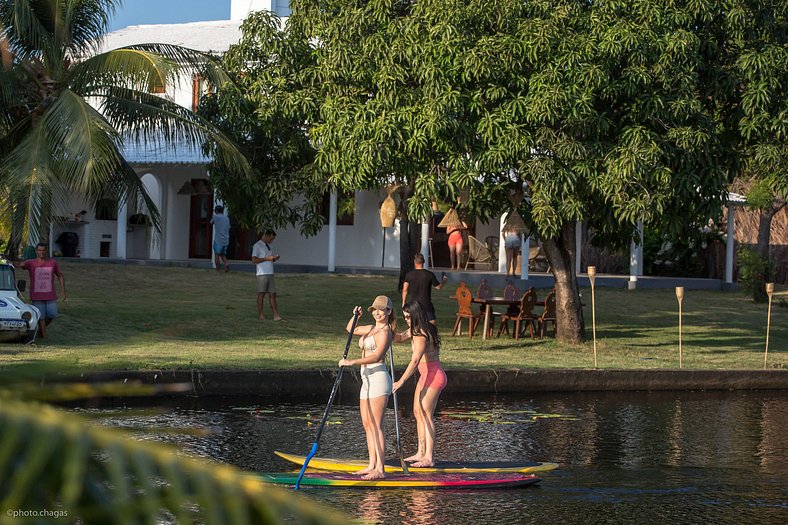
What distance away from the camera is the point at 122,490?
64 centimetres

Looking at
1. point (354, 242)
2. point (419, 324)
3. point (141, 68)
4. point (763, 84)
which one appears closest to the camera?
point (419, 324)

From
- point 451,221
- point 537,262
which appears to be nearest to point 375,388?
point 451,221

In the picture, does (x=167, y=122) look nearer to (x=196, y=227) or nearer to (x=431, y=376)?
(x=431, y=376)

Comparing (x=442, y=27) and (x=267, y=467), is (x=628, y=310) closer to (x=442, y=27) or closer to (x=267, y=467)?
(x=442, y=27)

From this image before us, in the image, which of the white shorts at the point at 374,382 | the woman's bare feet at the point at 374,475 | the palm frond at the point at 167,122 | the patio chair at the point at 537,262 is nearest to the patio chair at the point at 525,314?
the palm frond at the point at 167,122

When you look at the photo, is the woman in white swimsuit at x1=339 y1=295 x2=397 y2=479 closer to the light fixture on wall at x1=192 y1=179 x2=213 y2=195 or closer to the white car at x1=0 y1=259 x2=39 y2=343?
the white car at x1=0 y1=259 x2=39 y2=343

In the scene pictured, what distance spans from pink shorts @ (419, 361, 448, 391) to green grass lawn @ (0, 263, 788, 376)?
3640mm

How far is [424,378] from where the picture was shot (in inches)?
447

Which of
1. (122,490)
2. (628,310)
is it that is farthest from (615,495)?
(628,310)

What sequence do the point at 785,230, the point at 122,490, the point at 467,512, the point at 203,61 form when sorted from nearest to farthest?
the point at 122,490 → the point at 467,512 → the point at 203,61 → the point at 785,230

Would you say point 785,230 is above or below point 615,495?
above

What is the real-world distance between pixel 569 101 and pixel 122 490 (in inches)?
716

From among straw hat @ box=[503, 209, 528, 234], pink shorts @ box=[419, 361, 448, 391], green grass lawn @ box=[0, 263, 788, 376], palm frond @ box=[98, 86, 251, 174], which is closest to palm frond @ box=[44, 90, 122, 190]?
palm frond @ box=[98, 86, 251, 174]

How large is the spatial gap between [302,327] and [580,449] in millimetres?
11595
